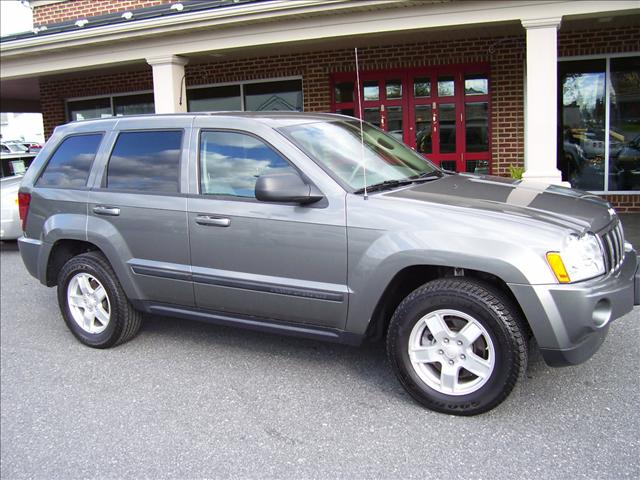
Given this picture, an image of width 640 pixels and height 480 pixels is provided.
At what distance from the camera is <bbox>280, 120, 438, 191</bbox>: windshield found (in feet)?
13.0

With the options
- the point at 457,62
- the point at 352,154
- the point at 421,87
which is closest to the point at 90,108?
the point at 421,87

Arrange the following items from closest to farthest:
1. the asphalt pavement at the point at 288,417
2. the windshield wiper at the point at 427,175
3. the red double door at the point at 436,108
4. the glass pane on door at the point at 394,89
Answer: the asphalt pavement at the point at 288,417 → the windshield wiper at the point at 427,175 → the red double door at the point at 436,108 → the glass pane on door at the point at 394,89

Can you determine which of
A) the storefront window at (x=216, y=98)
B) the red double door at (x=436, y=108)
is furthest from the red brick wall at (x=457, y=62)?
the storefront window at (x=216, y=98)

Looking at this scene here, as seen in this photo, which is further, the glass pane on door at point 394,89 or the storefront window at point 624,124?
the glass pane on door at point 394,89

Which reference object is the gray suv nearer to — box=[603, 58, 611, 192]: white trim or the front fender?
the front fender

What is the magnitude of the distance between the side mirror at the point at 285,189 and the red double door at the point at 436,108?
707 cm

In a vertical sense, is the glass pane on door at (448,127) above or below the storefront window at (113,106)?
below

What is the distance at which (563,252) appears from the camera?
10.6ft

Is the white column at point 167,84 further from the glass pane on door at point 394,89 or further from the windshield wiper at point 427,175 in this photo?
the windshield wiper at point 427,175

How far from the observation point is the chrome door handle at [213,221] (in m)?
4.10

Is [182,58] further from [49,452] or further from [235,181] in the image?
[49,452]

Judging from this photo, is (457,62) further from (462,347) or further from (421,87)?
(462,347)

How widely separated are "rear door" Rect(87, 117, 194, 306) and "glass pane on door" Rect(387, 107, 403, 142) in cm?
706

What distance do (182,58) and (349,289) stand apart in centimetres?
726
